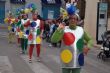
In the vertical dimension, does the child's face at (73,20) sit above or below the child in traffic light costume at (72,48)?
above

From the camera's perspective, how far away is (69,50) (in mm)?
8094

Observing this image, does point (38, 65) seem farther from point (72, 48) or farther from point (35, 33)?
point (72, 48)

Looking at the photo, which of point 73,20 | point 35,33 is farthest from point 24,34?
point 73,20

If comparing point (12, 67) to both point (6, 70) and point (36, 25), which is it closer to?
point (6, 70)

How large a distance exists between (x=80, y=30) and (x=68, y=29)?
256 millimetres

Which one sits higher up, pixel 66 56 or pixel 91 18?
pixel 91 18

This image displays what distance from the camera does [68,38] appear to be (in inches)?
317

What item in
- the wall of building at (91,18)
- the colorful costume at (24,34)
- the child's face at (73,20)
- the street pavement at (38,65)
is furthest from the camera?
the wall of building at (91,18)

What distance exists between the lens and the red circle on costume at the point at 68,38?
8047 mm

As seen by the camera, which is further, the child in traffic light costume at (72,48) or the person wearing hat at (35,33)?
the person wearing hat at (35,33)

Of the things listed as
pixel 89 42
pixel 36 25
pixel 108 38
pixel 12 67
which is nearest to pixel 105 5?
pixel 108 38

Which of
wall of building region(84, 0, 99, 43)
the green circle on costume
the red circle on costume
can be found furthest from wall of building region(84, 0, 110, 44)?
the red circle on costume

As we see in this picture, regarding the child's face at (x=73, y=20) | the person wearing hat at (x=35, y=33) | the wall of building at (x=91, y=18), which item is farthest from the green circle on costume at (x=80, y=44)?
the wall of building at (x=91, y=18)

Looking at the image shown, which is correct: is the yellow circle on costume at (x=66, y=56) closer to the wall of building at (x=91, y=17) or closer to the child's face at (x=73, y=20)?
the child's face at (x=73, y=20)
